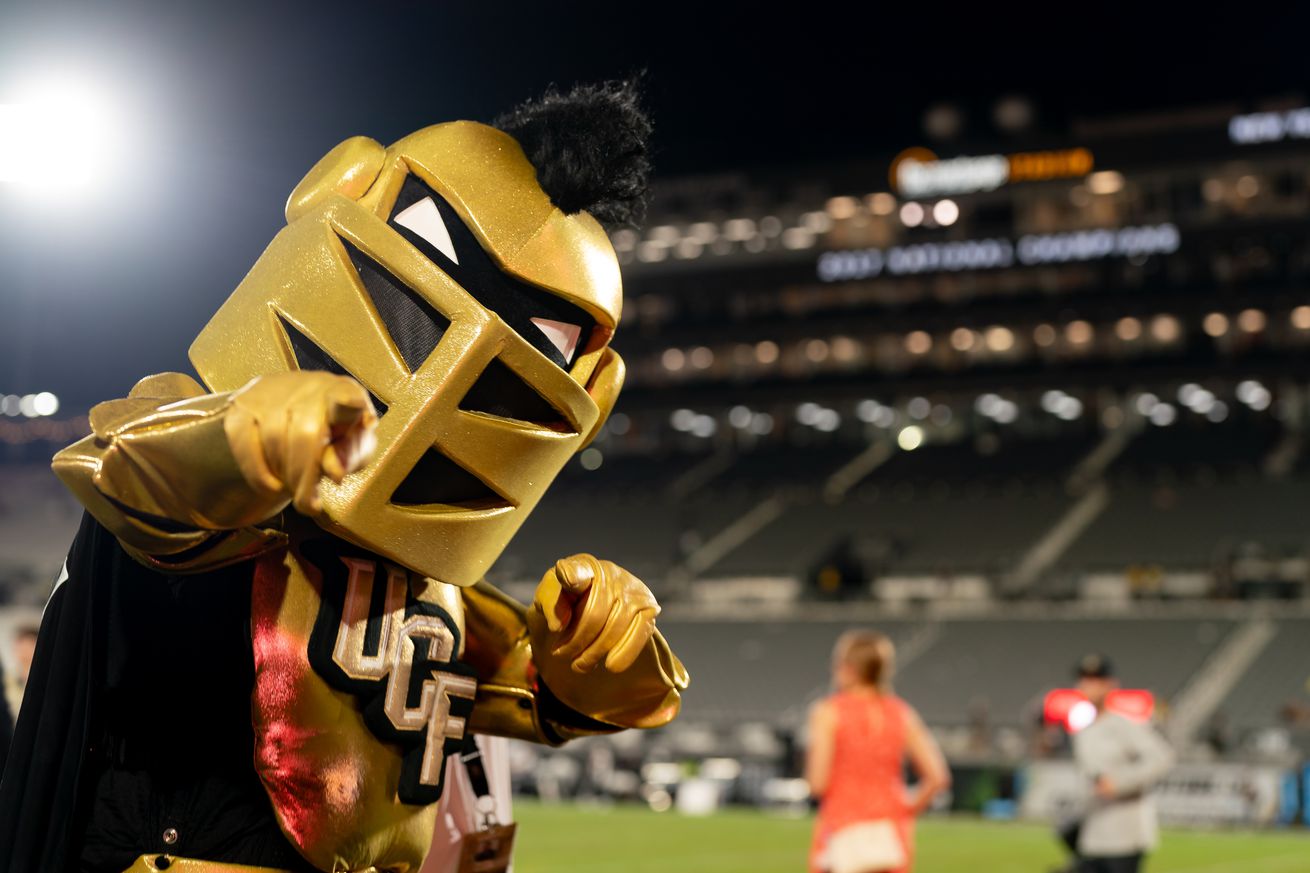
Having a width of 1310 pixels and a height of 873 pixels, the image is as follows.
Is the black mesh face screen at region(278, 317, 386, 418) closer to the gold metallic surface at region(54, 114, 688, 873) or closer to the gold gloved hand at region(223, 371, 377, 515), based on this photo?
the gold metallic surface at region(54, 114, 688, 873)

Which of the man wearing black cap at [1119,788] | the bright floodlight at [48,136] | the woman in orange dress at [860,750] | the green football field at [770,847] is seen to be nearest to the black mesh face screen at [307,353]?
the woman in orange dress at [860,750]

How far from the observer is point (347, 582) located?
188cm

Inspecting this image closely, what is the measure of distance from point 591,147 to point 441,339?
0.38 meters

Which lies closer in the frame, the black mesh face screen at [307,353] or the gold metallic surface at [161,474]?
the gold metallic surface at [161,474]

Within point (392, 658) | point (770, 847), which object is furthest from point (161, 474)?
point (770, 847)

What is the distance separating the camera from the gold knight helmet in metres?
1.81

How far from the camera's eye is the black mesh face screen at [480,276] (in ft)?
6.36

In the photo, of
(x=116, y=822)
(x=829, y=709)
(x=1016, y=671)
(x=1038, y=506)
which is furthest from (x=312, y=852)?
(x=1038, y=506)

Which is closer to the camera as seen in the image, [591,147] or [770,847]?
[591,147]

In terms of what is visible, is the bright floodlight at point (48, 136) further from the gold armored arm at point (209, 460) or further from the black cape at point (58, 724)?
the gold armored arm at point (209, 460)

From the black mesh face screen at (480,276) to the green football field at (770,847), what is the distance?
31.9ft

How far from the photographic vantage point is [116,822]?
1.85 m

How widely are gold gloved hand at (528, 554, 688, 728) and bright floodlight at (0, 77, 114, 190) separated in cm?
430

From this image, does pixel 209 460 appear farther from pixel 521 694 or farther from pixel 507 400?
pixel 521 694
